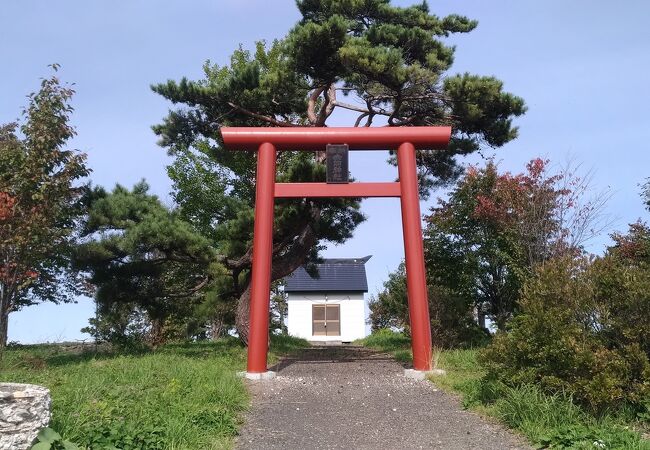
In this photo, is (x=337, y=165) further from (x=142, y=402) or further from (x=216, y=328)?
(x=216, y=328)

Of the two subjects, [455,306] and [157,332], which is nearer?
[455,306]

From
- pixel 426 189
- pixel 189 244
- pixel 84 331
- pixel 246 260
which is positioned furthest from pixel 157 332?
pixel 426 189

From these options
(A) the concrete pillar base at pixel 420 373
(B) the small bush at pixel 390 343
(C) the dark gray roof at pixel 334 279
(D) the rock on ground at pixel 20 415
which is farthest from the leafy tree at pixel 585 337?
(C) the dark gray roof at pixel 334 279

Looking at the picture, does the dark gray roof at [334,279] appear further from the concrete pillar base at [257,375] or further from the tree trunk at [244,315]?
the concrete pillar base at [257,375]

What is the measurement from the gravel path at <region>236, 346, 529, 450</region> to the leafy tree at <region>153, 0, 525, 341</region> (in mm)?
3778

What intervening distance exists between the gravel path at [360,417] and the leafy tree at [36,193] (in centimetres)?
376

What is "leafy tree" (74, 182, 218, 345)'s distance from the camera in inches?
385

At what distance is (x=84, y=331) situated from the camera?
1546 cm

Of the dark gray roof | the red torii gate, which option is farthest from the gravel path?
the dark gray roof

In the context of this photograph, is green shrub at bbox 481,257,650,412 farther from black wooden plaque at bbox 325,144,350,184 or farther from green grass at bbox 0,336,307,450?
black wooden plaque at bbox 325,144,350,184

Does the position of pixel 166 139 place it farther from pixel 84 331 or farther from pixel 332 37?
pixel 84 331

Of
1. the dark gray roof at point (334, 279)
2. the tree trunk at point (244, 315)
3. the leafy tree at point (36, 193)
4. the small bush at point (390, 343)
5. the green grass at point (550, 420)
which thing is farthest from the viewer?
the dark gray roof at point (334, 279)

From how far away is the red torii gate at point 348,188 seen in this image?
29.0 ft

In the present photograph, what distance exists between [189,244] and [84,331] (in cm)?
710
